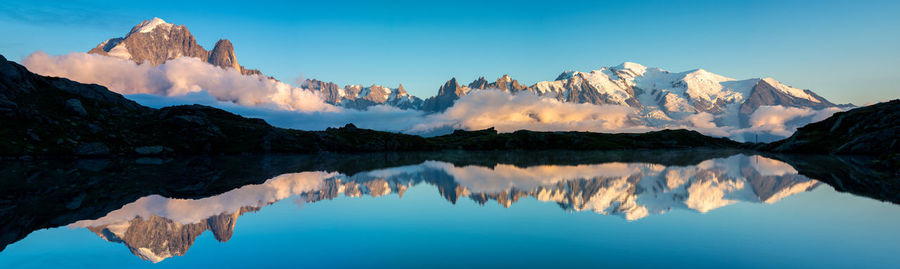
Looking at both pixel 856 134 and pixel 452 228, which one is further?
pixel 856 134

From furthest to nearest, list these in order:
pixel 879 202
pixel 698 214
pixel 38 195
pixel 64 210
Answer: pixel 38 195 < pixel 879 202 < pixel 64 210 < pixel 698 214

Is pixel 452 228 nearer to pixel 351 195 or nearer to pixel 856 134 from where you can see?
pixel 351 195

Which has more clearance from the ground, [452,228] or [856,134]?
[856,134]

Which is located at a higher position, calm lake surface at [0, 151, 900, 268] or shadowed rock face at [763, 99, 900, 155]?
shadowed rock face at [763, 99, 900, 155]

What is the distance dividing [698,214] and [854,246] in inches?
321

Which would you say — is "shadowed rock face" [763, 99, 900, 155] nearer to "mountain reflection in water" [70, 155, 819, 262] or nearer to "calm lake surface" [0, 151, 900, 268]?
"mountain reflection in water" [70, 155, 819, 262]

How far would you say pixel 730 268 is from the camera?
1592cm

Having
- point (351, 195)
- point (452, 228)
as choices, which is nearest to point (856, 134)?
point (351, 195)

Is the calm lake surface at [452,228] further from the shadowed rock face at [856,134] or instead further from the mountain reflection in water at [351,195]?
the shadowed rock face at [856,134]

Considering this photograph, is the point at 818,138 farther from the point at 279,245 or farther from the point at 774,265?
the point at 279,245

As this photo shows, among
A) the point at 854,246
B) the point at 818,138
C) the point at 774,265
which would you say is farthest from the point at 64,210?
the point at 818,138

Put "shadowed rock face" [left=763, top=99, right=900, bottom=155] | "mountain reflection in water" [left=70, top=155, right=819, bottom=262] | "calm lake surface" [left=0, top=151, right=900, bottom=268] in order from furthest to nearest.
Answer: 1. "shadowed rock face" [left=763, top=99, right=900, bottom=155]
2. "mountain reflection in water" [left=70, top=155, right=819, bottom=262]
3. "calm lake surface" [left=0, top=151, right=900, bottom=268]

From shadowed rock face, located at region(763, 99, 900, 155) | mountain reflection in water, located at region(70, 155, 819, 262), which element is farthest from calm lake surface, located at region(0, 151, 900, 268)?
shadowed rock face, located at region(763, 99, 900, 155)

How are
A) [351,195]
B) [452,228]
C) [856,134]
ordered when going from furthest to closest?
[856,134] → [351,195] → [452,228]
